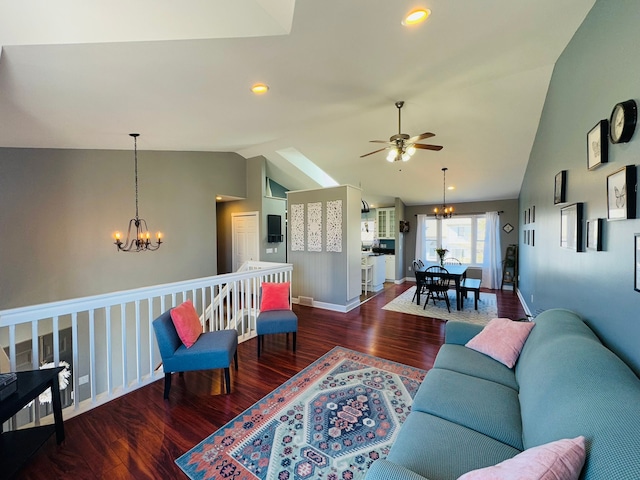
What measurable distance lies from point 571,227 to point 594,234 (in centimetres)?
53

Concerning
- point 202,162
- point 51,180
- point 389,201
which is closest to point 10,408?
point 51,180

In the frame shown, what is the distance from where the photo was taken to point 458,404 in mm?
1515

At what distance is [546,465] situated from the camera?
78 cm

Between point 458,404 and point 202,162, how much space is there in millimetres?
5872

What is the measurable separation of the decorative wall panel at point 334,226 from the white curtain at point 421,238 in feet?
13.4

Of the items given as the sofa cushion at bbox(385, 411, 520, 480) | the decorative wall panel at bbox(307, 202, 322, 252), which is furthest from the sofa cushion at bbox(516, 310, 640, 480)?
the decorative wall panel at bbox(307, 202, 322, 252)

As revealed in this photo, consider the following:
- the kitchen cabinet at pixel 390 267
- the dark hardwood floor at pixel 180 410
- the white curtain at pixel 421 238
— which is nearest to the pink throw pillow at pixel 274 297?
the dark hardwood floor at pixel 180 410

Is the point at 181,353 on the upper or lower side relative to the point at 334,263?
lower

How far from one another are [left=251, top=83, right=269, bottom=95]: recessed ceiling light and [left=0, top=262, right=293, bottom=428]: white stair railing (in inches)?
84.8

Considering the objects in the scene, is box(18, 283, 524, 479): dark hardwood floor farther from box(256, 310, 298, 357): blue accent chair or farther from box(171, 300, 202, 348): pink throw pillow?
box(171, 300, 202, 348): pink throw pillow

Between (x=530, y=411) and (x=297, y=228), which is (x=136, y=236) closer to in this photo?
(x=297, y=228)

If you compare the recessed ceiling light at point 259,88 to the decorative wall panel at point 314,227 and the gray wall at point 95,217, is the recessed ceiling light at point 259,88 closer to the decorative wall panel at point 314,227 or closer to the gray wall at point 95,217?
the decorative wall panel at point 314,227

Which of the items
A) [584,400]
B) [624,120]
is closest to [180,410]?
[584,400]

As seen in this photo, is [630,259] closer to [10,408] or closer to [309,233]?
[10,408]
